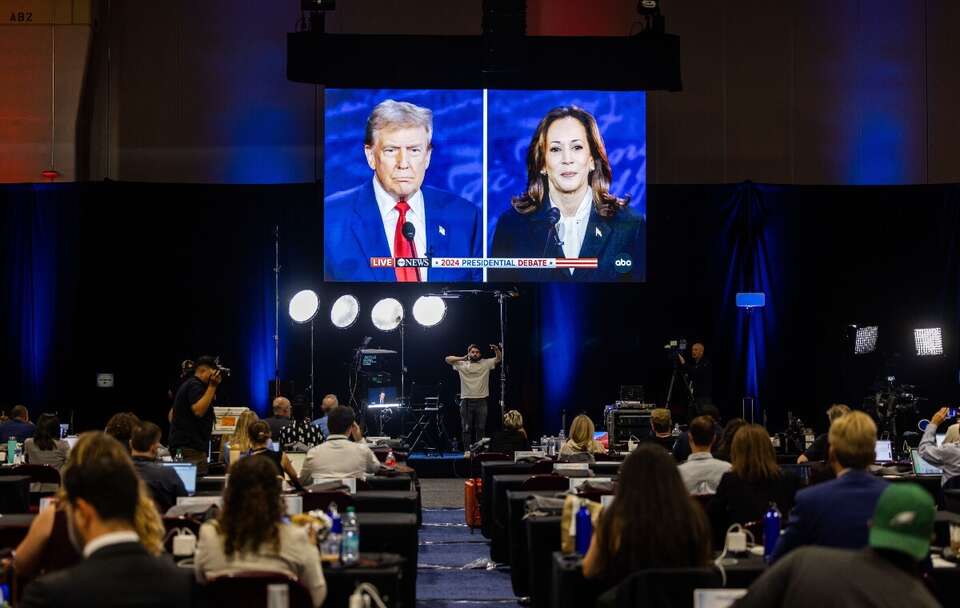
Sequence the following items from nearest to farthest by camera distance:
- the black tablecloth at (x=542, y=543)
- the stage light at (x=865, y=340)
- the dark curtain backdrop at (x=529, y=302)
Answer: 1. the black tablecloth at (x=542, y=543)
2. the dark curtain backdrop at (x=529, y=302)
3. the stage light at (x=865, y=340)

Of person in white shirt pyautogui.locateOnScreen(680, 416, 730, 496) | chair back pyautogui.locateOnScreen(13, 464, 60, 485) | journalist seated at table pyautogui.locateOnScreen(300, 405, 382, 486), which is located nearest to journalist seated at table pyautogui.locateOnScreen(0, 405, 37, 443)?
chair back pyautogui.locateOnScreen(13, 464, 60, 485)

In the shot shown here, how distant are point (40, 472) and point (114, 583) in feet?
20.7

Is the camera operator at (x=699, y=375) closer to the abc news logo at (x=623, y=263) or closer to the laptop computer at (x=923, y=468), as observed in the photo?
the abc news logo at (x=623, y=263)

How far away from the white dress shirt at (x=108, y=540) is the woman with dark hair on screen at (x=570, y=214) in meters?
11.3

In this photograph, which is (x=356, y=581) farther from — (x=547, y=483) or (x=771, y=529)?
(x=547, y=483)

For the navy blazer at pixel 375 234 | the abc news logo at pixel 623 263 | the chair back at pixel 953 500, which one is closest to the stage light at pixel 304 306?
the navy blazer at pixel 375 234

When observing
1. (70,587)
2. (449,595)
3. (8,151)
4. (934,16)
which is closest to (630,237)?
(934,16)

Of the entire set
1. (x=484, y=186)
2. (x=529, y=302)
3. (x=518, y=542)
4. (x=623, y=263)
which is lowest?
(x=518, y=542)

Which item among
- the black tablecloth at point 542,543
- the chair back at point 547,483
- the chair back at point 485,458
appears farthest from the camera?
the chair back at point 485,458

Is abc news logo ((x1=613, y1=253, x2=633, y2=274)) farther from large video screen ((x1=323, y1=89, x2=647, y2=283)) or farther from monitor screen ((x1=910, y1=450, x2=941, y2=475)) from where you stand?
monitor screen ((x1=910, y1=450, x2=941, y2=475))

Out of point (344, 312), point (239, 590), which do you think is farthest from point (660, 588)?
point (344, 312)

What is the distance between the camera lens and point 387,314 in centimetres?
1563

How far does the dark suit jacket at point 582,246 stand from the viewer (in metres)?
14.1

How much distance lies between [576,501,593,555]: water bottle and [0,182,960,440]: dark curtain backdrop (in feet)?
35.6
